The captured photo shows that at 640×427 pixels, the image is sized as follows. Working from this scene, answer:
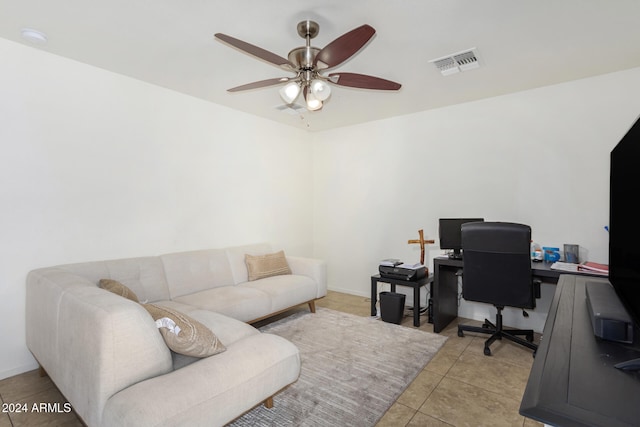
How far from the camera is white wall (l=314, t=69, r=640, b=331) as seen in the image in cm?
303

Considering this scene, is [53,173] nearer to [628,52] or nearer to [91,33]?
[91,33]

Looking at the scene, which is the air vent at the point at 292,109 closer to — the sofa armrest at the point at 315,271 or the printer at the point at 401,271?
the sofa armrest at the point at 315,271

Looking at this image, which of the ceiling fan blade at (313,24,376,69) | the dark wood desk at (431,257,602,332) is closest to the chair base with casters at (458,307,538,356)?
the dark wood desk at (431,257,602,332)

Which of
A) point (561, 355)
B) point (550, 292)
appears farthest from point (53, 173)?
point (550, 292)

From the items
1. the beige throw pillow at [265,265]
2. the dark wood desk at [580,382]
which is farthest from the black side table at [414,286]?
the dark wood desk at [580,382]

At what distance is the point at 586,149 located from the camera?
3.07 m

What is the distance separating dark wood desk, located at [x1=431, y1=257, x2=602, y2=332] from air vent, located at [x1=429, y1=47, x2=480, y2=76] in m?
1.85

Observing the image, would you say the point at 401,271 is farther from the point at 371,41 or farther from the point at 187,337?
the point at 187,337

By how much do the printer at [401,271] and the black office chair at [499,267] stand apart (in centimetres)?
66

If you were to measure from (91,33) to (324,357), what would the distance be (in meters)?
3.12

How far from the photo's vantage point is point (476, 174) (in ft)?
12.2

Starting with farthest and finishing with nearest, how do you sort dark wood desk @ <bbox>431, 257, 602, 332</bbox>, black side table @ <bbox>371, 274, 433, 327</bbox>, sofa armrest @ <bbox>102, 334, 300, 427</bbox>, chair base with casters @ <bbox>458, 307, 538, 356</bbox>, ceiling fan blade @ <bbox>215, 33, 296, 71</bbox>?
black side table @ <bbox>371, 274, 433, 327</bbox>
dark wood desk @ <bbox>431, 257, 602, 332</bbox>
chair base with casters @ <bbox>458, 307, 538, 356</bbox>
ceiling fan blade @ <bbox>215, 33, 296, 71</bbox>
sofa armrest @ <bbox>102, 334, 300, 427</bbox>

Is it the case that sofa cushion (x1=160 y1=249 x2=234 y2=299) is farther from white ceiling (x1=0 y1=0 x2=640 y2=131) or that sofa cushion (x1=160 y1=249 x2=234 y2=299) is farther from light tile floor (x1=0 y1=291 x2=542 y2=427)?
white ceiling (x1=0 y1=0 x2=640 y2=131)

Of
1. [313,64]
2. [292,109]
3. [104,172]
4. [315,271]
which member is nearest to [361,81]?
[313,64]
